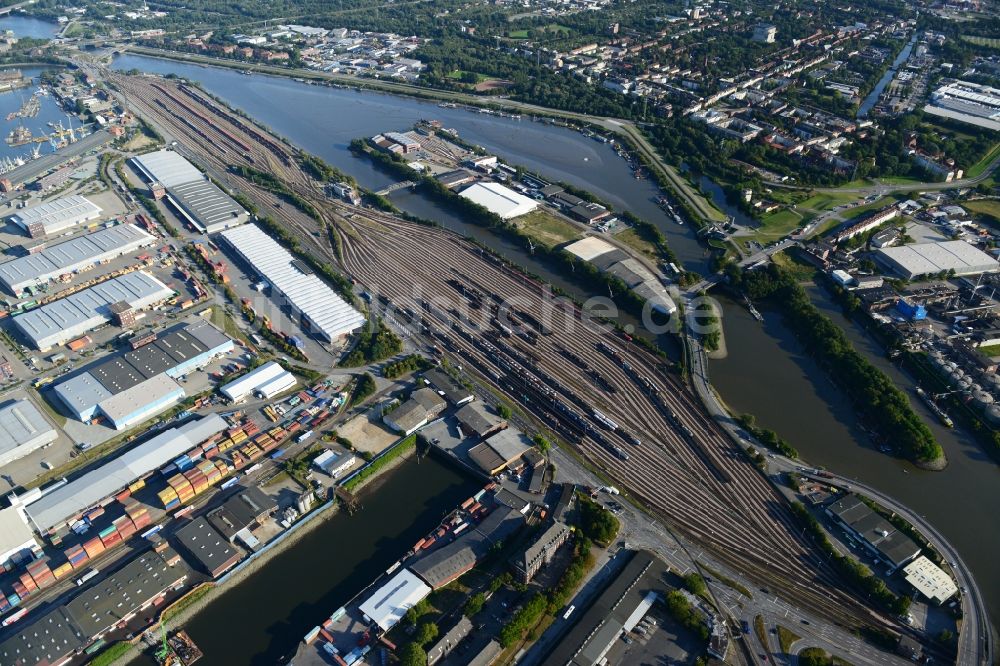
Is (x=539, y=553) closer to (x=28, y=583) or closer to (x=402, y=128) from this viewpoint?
(x=28, y=583)

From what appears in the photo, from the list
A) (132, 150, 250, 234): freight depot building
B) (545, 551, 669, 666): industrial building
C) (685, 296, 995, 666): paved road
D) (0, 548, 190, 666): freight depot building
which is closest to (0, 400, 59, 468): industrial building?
(0, 548, 190, 666): freight depot building

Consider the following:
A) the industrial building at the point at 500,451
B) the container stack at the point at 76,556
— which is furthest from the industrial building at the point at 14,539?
the industrial building at the point at 500,451

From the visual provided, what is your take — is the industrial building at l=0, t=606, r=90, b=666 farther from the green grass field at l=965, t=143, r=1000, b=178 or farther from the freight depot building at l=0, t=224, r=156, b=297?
the green grass field at l=965, t=143, r=1000, b=178

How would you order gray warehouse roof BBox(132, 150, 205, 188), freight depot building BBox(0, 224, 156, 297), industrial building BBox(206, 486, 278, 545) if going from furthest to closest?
gray warehouse roof BBox(132, 150, 205, 188), freight depot building BBox(0, 224, 156, 297), industrial building BBox(206, 486, 278, 545)

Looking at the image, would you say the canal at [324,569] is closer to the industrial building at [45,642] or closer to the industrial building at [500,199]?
the industrial building at [45,642]

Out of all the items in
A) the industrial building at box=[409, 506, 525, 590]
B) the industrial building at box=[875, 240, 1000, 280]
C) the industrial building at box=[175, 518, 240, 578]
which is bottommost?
the industrial building at box=[175, 518, 240, 578]

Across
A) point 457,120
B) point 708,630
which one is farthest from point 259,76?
point 708,630
